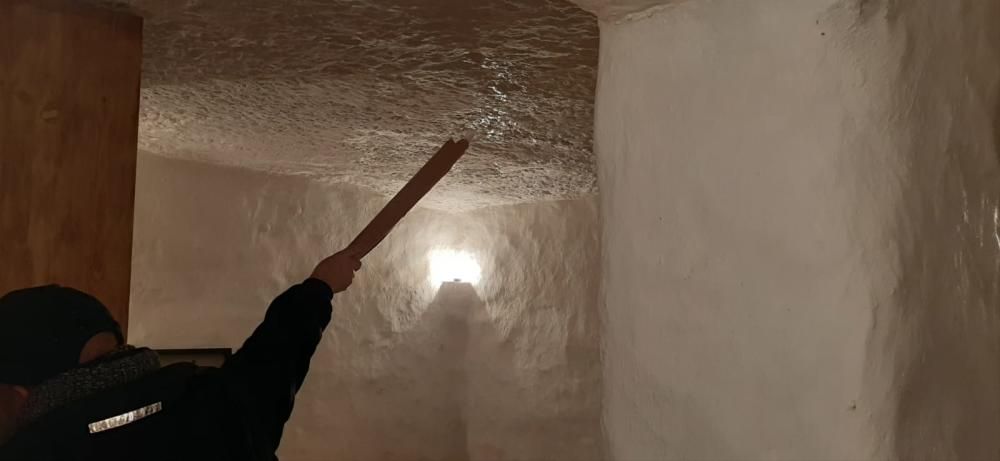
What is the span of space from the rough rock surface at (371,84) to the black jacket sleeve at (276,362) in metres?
0.46

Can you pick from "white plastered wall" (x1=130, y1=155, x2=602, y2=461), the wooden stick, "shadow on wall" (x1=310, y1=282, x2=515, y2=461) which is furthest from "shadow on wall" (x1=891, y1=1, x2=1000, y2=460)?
"shadow on wall" (x1=310, y1=282, x2=515, y2=461)

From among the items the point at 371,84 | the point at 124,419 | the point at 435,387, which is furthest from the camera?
the point at 435,387

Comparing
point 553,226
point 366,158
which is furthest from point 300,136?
point 553,226

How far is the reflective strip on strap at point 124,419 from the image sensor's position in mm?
692

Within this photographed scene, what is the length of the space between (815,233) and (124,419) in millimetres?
576

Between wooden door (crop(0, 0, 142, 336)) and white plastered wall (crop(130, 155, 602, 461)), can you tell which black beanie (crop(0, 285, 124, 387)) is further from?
white plastered wall (crop(130, 155, 602, 461))

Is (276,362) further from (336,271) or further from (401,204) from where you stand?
(401,204)

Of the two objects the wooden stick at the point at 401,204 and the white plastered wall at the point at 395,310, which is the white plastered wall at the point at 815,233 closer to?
the wooden stick at the point at 401,204

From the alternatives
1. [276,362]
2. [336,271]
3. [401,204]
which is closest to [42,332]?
[276,362]

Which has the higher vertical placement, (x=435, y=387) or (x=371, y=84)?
(x=371, y=84)

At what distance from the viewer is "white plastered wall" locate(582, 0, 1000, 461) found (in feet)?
1.82

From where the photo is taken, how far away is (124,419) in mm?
708

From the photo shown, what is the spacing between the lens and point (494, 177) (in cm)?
250

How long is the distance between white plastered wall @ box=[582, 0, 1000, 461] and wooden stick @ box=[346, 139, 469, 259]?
0.50 m
